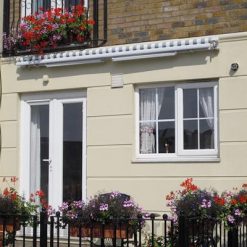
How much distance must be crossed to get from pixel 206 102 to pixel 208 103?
33mm

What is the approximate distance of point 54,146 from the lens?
10.8 metres

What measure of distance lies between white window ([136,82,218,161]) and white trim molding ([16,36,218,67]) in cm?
56

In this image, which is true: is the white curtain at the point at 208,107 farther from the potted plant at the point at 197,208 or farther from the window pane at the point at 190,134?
the potted plant at the point at 197,208

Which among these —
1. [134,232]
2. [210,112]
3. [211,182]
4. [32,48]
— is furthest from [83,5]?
[134,232]

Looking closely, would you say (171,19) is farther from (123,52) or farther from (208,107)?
(208,107)

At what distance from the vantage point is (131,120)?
10086 millimetres

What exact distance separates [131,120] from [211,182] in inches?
63.3

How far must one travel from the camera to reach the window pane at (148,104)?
1012cm

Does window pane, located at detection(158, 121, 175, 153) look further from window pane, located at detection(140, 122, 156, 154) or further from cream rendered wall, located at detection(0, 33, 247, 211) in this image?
cream rendered wall, located at detection(0, 33, 247, 211)

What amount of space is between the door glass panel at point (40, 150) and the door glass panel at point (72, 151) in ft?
1.29

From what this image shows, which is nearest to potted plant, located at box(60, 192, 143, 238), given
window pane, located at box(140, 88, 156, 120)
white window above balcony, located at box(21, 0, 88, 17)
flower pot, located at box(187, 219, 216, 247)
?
flower pot, located at box(187, 219, 216, 247)

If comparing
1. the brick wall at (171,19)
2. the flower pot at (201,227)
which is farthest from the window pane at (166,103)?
the flower pot at (201,227)

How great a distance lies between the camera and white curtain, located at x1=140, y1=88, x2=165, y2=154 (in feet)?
33.1

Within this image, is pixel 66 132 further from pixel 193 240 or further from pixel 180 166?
pixel 193 240
